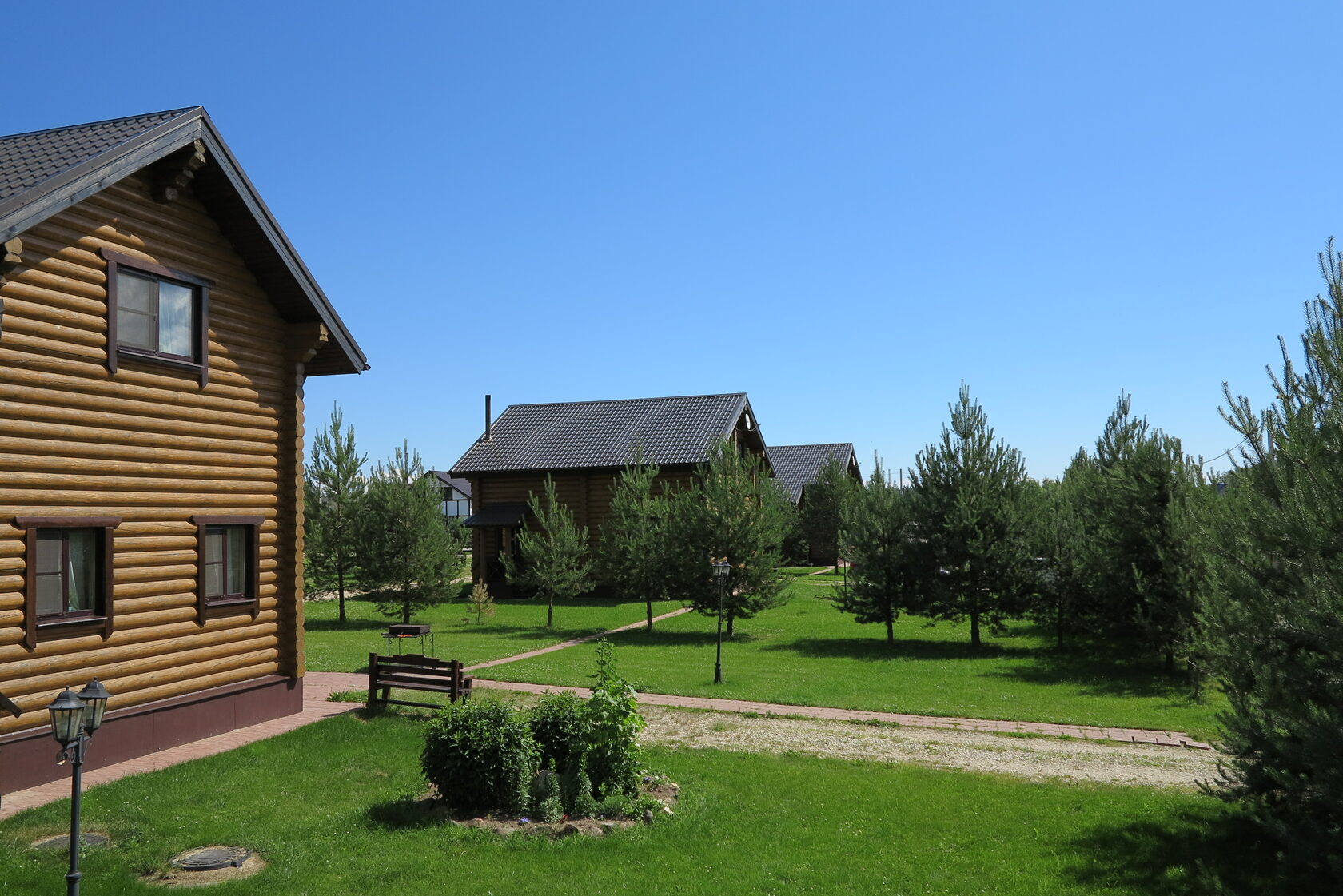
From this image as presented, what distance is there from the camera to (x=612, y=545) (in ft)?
106

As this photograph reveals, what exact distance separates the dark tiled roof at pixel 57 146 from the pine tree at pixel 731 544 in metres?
18.0

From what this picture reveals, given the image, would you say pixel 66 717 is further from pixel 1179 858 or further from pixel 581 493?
pixel 581 493

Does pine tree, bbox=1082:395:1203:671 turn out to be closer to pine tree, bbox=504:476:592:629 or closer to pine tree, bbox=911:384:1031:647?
pine tree, bbox=911:384:1031:647

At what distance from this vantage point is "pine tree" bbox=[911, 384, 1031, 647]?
24.2 meters

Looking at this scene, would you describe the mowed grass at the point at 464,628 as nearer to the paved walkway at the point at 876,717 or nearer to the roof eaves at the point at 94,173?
the paved walkway at the point at 876,717

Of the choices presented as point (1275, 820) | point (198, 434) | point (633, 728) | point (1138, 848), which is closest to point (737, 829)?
point (633, 728)

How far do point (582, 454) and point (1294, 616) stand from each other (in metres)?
34.4

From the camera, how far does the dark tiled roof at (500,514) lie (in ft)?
128

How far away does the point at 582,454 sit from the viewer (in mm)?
40750

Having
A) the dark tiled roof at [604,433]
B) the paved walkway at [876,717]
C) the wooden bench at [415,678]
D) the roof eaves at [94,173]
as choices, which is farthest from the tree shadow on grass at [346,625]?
the roof eaves at [94,173]

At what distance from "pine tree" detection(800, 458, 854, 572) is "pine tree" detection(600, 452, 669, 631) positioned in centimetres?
1941

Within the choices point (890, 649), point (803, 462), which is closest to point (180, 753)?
point (890, 649)

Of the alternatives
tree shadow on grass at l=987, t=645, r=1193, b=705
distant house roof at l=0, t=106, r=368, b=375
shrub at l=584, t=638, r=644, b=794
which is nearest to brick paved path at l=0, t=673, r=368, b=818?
shrub at l=584, t=638, r=644, b=794

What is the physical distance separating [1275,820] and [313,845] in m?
8.64
